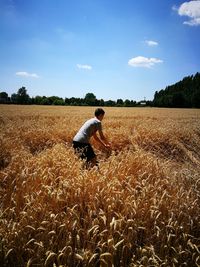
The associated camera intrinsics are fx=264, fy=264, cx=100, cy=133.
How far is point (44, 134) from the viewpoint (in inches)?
397

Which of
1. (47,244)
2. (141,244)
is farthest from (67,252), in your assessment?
(141,244)

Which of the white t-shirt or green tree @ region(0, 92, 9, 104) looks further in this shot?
green tree @ region(0, 92, 9, 104)

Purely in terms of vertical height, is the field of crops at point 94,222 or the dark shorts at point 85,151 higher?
the dark shorts at point 85,151

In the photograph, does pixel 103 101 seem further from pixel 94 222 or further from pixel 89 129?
pixel 94 222

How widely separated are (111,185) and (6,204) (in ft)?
5.38

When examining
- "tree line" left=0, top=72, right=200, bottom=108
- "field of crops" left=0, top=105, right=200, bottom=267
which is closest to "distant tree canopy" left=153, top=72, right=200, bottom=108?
"tree line" left=0, top=72, right=200, bottom=108

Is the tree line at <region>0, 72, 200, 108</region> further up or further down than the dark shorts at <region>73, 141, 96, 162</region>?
further up

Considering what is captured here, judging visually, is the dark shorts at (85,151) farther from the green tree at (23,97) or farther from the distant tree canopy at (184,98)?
the distant tree canopy at (184,98)

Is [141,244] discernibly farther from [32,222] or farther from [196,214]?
[32,222]

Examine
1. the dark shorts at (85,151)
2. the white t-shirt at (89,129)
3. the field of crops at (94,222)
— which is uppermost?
the white t-shirt at (89,129)

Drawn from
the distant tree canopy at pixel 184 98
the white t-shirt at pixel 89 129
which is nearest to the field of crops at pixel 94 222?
the white t-shirt at pixel 89 129

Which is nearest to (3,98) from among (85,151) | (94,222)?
(85,151)

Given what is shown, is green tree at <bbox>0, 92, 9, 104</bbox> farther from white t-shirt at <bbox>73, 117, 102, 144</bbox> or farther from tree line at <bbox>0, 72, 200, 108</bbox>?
white t-shirt at <bbox>73, 117, 102, 144</bbox>

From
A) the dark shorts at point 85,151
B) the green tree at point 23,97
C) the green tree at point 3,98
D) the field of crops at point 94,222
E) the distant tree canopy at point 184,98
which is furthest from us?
the distant tree canopy at point 184,98
